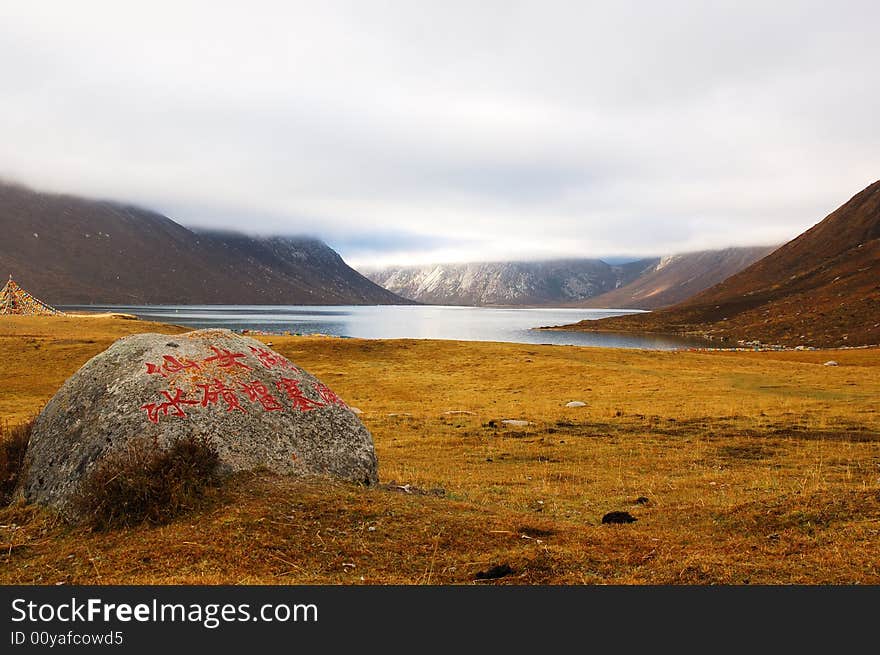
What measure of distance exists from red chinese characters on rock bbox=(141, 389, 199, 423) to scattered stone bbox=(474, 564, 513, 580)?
5.84m

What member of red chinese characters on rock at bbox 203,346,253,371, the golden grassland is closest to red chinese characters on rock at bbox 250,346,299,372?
red chinese characters on rock at bbox 203,346,253,371

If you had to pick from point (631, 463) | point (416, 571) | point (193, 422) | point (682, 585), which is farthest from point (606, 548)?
point (631, 463)

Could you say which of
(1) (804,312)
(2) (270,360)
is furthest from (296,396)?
(1) (804,312)

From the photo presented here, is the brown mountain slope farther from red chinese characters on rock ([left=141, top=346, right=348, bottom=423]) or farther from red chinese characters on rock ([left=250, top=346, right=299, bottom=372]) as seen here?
red chinese characters on rock ([left=141, top=346, right=348, bottom=423])

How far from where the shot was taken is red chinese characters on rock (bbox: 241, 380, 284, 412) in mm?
10523

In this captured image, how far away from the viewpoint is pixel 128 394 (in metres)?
9.52

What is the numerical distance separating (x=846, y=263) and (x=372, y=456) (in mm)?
216472

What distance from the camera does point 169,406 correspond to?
9406 millimetres

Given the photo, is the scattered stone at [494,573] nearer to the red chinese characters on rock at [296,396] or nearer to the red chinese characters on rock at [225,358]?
the red chinese characters on rock at [296,396]

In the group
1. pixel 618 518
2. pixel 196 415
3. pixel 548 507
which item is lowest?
pixel 548 507

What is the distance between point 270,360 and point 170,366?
2.11m

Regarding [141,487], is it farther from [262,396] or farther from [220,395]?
[262,396]

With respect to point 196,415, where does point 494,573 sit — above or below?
below

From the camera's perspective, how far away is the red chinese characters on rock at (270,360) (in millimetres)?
11654
